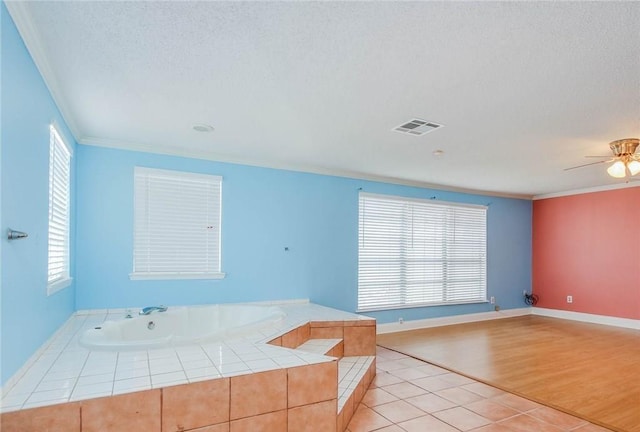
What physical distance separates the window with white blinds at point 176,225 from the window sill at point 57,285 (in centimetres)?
68

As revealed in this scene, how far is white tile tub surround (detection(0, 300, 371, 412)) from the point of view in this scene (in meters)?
1.75

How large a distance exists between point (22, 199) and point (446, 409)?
3081 millimetres

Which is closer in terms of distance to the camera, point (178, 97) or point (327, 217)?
point (178, 97)

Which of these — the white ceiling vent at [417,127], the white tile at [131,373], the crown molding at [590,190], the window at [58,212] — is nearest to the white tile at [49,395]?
the white tile at [131,373]

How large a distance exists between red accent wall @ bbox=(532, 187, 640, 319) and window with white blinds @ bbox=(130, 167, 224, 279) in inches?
233

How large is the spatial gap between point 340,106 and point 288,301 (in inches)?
104

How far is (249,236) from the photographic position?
4.44m

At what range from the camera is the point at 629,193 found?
5.76 m

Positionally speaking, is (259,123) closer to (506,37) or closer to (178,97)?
(178,97)

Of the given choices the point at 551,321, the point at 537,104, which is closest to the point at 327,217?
the point at 537,104

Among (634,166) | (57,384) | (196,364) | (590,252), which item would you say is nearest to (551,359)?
(634,166)

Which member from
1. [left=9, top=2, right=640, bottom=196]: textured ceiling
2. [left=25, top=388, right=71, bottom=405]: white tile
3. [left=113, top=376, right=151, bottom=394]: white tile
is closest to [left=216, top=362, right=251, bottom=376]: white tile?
[left=113, top=376, right=151, bottom=394]: white tile

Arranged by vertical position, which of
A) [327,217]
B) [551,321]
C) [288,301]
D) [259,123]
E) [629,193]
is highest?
[259,123]

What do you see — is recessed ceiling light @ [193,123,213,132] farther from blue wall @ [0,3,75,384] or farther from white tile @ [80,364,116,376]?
white tile @ [80,364,116,376]
